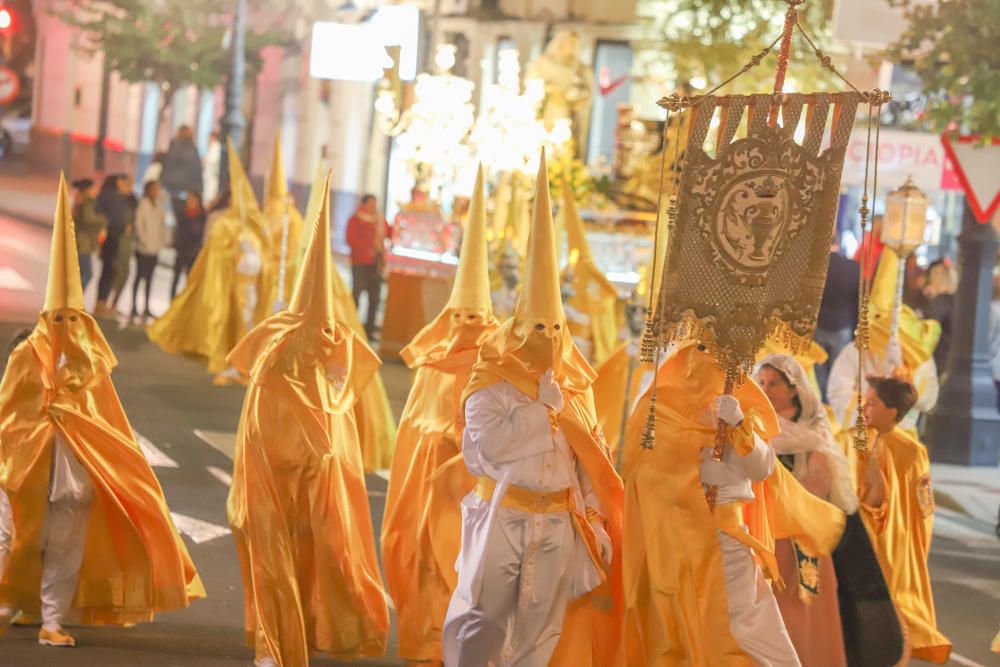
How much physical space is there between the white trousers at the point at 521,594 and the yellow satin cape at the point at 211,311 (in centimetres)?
1159

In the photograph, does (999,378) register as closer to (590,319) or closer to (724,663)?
(590,319)

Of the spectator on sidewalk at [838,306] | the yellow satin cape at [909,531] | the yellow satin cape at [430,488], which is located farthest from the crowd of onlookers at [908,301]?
the yellow satin cape at [430,488]

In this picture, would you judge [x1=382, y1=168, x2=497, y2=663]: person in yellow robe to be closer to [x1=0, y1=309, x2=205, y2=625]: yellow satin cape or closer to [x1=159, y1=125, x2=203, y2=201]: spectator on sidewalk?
[x1=0, y1=309, x2=205, y2=625]: yellow satin cape

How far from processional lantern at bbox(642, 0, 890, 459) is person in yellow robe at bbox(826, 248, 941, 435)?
11.6 ft

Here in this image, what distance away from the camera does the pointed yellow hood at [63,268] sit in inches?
316

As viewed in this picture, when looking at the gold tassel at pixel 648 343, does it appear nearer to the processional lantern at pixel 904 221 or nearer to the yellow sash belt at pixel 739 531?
the yellow sash belt at pixel 739 531

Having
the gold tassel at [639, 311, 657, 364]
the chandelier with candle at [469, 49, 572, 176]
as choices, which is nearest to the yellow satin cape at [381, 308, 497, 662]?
the gold tassel at [639, 311, 657, 364]

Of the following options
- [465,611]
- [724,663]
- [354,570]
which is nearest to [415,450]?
[354,570]

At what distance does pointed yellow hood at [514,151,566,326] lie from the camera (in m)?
6.97

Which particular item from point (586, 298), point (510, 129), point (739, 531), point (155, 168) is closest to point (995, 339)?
point (586, 298)

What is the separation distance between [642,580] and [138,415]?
9.28 m

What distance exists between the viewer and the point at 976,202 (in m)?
14.9

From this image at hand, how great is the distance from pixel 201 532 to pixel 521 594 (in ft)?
15.2

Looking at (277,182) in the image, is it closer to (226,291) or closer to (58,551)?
(226,291)
